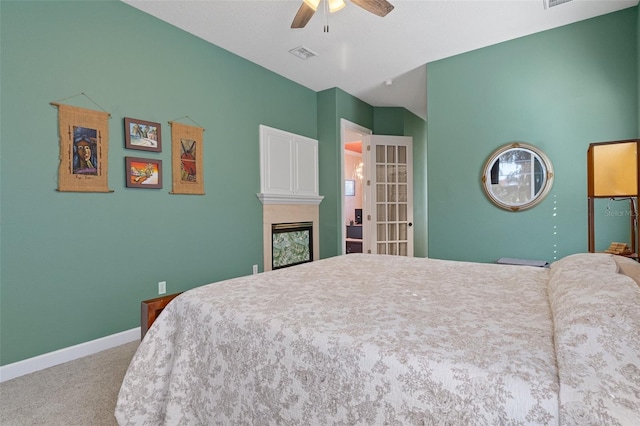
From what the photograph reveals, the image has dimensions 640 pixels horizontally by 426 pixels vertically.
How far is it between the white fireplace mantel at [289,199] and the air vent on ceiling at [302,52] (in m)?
1.61

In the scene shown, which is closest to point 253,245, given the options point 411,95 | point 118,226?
point 118,226

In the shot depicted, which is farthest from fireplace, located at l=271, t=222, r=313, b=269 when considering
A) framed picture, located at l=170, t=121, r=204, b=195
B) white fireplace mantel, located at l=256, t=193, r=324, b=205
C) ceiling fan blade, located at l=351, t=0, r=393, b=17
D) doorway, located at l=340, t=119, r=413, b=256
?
ceiling fan blade, located at l=351, t=0, r=393, b=17

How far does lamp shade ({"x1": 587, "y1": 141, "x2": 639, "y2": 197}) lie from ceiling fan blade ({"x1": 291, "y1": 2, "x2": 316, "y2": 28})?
213cm

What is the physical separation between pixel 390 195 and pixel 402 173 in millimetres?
447

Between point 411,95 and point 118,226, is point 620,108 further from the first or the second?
point 118,226

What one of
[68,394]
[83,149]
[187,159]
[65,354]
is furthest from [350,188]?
[68,394]

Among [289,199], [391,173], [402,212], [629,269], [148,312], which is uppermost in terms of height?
[391,173]

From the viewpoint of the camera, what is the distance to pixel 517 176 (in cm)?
333

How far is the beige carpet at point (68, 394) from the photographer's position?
167 centimetres

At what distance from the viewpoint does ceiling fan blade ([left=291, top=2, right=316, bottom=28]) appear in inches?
92.8

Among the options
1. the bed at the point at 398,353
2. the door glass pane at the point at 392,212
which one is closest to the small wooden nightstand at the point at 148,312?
the bed at the point at 398,353

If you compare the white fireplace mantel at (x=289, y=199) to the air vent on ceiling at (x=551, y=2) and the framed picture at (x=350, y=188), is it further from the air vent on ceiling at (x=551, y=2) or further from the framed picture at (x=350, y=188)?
the framed picture at (x=350, y=188)

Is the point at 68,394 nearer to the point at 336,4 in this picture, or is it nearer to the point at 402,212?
the point at 336,4

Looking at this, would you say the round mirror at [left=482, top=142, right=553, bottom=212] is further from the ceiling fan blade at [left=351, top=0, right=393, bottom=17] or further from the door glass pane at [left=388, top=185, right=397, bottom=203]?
the door glass pane at [left=388, top=185, right=397, bottom=203]
